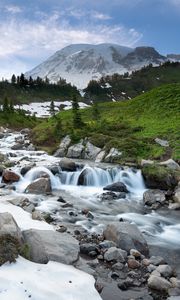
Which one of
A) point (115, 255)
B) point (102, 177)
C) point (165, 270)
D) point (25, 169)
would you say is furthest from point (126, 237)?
point (25, 169)

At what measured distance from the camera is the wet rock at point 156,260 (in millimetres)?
15643

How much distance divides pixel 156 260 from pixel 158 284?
2314 millimetres

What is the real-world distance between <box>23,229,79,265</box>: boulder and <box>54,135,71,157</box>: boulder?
2814 cm

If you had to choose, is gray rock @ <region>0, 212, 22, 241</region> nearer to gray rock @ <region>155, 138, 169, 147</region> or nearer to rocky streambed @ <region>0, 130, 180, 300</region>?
rocky streambed @ <region>0, 130, 180, 300</region>

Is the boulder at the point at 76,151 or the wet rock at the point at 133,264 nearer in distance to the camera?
the wet rock at the point at 133,264

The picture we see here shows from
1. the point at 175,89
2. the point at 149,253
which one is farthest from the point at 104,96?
the point at 149,253

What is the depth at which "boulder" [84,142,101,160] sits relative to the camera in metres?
41.7

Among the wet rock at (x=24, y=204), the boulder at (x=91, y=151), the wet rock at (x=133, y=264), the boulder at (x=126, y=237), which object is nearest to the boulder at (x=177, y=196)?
the boulder at (x=126, y=237)

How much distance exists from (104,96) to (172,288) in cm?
18818

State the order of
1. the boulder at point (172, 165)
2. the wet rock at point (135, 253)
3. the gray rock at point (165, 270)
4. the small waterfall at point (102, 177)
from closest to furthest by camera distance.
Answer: the gray rock at point (165, 270)
the wet rock at point (135, 253)
the small waterfall at point (102, 177)
the boulder at point (172, 165)

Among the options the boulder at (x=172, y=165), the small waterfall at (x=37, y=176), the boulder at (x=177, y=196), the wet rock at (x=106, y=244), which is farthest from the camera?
the boulder at (x=172, y=165)

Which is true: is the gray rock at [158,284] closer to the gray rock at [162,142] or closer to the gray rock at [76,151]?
the gray rock at [162,142]

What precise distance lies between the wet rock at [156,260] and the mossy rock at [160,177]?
14.7 m

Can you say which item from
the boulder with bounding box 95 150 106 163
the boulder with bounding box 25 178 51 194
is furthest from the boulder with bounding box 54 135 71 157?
the boulder with bounding box 25 178 51 194
